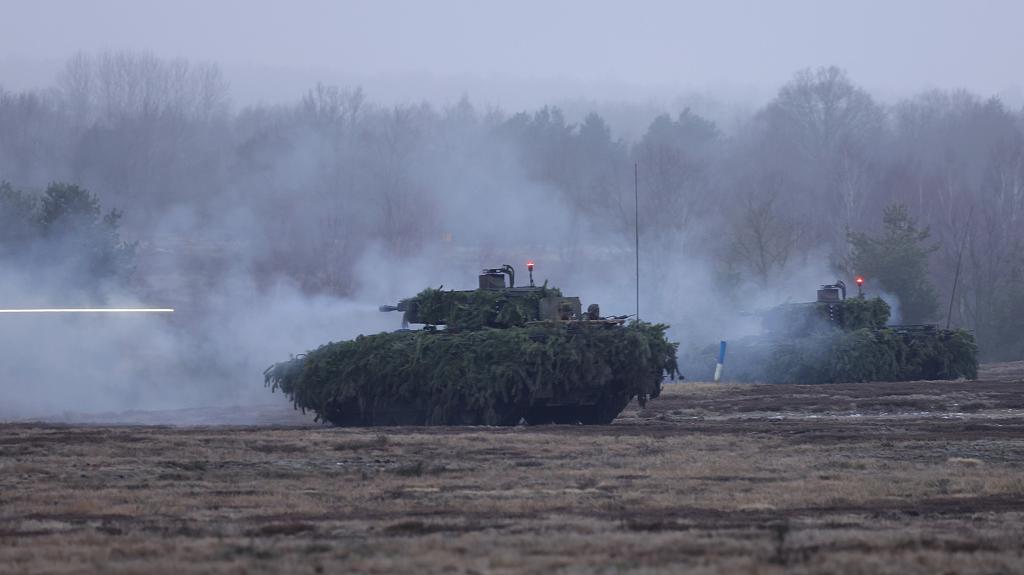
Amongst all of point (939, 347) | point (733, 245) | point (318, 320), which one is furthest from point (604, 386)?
point (733, 245)

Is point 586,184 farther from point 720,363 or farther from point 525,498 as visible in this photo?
point 525,498

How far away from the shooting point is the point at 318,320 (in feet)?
121

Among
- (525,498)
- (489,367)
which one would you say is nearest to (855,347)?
(489,367)

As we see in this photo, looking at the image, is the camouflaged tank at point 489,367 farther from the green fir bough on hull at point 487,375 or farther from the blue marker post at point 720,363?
the blue marker post at point 720,363

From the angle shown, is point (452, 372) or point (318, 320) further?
point (318, 320)

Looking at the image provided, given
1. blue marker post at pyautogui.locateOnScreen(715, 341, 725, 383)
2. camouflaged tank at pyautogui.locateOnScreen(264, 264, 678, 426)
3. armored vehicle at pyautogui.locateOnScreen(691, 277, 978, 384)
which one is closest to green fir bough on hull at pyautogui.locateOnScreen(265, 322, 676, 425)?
camouflaged tank at pyautogui.locateOnScreen(264, 264, 678, 426)

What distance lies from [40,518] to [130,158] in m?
58.0

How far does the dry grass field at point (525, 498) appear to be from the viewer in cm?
1013

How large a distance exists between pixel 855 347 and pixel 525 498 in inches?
1011

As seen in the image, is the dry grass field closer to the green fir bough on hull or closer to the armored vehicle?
the green fir bough on hull

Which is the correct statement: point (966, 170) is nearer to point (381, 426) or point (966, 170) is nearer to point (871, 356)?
point (871, 356)

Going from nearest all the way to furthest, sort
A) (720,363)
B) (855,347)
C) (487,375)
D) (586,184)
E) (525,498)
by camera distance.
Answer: (525,498) → (487,375) → (855,347) → (720,363) → (586,184)

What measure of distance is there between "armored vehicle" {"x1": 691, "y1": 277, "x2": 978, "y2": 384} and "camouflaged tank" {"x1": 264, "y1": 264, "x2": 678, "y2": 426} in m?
13.6

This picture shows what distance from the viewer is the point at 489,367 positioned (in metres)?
24.8
